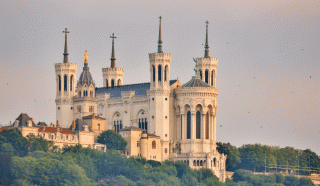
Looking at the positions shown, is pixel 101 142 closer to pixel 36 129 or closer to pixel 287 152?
pixel 36 129

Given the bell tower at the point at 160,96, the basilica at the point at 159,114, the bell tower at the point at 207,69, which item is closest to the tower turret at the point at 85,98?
the basilica at the point at 159,114

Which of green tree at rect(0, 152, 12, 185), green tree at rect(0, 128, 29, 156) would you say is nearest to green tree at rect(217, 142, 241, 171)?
green tree at rect(0, 128, 29, 156)

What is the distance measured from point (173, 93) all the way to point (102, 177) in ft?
74.2

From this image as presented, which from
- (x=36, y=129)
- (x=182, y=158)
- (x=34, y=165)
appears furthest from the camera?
(x=182, y=158)

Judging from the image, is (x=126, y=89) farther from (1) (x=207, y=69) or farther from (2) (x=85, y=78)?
(1) (x=207, y=69)

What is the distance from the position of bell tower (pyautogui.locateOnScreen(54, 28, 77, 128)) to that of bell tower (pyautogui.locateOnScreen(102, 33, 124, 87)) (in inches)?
422

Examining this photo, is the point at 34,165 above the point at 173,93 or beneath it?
beneath

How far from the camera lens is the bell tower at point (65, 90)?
175875mm

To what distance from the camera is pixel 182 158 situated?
167375 mm

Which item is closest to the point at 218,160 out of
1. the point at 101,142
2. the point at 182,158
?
the point at 182,158

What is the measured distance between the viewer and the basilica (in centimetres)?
16675

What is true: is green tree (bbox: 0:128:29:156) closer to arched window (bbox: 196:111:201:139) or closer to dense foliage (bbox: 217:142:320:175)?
arched window (bbox: 196:111:201:139)

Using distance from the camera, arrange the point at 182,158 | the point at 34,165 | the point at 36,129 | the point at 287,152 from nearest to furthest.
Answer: the point at 34,165
the point at 36,129
the point at 182,158
the point at 287,152

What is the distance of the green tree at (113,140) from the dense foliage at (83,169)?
4.00m
